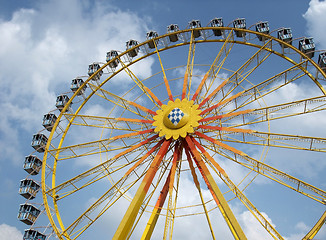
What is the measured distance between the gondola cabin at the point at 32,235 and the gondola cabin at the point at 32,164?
4.04 m

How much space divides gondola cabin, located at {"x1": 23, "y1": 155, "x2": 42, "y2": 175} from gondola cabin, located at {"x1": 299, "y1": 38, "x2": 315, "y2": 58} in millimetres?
18035

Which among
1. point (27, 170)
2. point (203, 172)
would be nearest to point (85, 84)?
point (27, 170)

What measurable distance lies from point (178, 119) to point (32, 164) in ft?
36.6

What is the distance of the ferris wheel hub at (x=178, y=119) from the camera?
16.2 metres

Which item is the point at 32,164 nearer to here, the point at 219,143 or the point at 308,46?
the point at 219,143

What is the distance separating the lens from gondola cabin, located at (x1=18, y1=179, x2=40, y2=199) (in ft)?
67.9

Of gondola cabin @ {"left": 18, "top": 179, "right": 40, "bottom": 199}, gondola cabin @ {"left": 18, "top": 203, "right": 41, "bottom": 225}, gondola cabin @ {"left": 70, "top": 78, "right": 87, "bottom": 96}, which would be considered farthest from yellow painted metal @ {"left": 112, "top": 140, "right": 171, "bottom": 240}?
gondola cabin @ {"left": 70, "top": 78, "right": 87, "bottom": 96}

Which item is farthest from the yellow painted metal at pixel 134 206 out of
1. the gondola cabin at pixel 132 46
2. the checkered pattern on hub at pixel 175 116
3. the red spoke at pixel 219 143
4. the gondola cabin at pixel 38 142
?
the gondola cabin at pixel 38 142

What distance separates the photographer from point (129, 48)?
2261 centimetres

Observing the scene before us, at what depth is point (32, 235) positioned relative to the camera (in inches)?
757

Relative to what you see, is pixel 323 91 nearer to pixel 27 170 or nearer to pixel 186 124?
pixel 186 124

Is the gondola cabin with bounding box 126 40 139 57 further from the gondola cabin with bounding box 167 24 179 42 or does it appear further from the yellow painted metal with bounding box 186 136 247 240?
the yellow painted metal with bounding box 186 136 247 240

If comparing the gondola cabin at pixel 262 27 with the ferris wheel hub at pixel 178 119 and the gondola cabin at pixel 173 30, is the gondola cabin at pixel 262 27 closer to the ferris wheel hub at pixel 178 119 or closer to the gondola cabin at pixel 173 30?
the gondola cabin at pixel 173 30

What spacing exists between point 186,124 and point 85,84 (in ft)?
28.1
